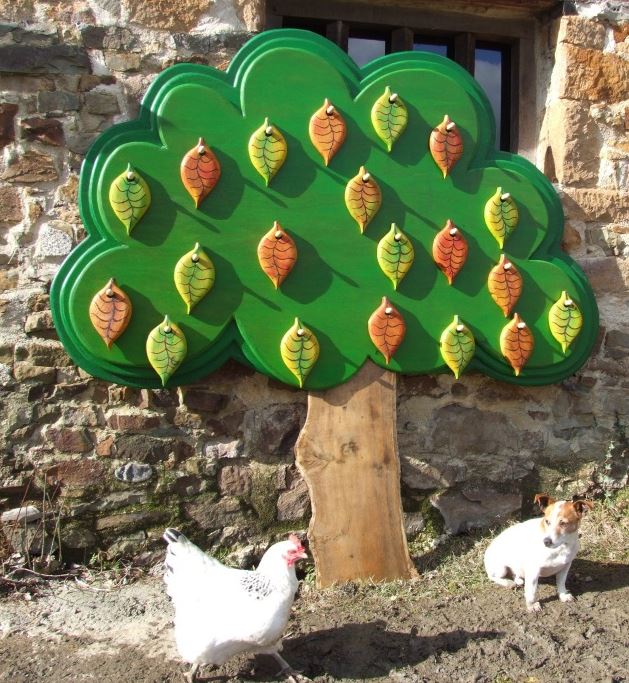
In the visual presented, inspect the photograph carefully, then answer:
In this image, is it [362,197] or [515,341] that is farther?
[515,341]

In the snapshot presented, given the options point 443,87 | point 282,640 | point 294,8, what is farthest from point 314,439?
point 294,8

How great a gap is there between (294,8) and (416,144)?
3.15 feet

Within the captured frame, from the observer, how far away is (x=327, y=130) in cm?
313

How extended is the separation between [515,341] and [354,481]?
0.94 meters

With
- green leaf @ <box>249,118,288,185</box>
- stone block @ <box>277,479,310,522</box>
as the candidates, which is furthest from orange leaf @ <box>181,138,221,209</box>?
stone block @ <box>277,479,310,522</box>

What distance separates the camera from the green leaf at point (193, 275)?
119 inches

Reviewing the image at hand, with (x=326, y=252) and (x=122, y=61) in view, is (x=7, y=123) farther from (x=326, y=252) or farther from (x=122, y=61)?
(x=326, y=252)

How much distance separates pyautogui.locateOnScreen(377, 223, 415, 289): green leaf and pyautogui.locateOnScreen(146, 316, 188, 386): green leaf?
0.91 meters

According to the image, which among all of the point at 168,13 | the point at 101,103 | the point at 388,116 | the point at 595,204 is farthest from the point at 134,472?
the point at 595,204

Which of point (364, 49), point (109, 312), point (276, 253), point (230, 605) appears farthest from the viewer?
point (364, 49)

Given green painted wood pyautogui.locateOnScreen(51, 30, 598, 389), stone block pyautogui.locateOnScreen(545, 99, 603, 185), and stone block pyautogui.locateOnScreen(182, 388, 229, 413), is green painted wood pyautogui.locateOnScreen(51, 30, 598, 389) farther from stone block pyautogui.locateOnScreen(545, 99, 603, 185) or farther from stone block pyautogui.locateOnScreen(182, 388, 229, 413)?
stone block pyautogui.locateOnScreen(545, 99, 603, 185)

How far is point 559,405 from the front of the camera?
3.58m

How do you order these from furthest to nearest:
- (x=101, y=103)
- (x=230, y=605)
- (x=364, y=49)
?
(x=364, y=49) → (x=101, y=103) → (x=230, y=605)

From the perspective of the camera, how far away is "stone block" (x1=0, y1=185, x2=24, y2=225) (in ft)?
10.3
